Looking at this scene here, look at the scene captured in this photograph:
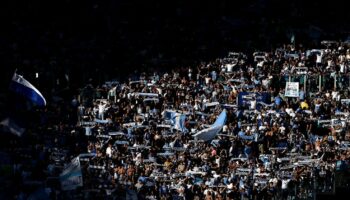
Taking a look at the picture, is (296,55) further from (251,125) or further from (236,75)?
(251,125)

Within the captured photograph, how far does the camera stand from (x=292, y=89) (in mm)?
61344

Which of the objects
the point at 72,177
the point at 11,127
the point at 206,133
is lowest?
the point at 72,177

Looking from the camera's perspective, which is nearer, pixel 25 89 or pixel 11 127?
pixel 11 127

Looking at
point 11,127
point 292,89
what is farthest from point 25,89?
point 292,89

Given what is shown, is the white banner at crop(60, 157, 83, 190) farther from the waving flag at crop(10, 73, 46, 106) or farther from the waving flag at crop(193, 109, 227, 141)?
the waving flag at crop(193, 109, 227, 141)

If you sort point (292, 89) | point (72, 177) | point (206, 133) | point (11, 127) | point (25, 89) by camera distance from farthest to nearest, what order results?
point (292, 89)
point (206, 133)
point (25, 89)
point (11, 127)
point (72, 177)

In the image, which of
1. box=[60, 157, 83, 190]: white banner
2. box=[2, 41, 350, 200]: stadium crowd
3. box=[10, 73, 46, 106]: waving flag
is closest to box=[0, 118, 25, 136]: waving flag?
box=[2, 41, 350, 200]: stadium crowd

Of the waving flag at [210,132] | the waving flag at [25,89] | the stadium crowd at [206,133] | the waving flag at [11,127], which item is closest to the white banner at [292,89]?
the stadium crowd at [206,133]

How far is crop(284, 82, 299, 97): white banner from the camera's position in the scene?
6109 centimetres

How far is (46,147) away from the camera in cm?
5475

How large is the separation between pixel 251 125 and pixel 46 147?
27.9 ft

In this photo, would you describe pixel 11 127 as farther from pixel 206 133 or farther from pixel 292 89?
pixel 292 89

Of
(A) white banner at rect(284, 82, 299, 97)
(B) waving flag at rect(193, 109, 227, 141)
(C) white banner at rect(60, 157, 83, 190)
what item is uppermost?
(A) white banner at rect(284, 82, 299, 97)

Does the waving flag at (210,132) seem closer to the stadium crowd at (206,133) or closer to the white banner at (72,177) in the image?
the stadium crowd at (206,133)
